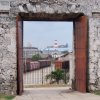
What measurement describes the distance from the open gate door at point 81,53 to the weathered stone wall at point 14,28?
0.22m

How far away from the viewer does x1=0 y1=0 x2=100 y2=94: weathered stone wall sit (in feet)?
46.0

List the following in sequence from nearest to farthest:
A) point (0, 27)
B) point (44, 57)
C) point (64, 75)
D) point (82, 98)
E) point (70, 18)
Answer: point (82, 98) < point (0, 27) < point (70, 18) < point (64, 75) < point (44, 57)

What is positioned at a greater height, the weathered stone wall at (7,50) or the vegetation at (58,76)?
the weathered stone wall at (7,50)

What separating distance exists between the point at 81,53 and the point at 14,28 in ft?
8.68

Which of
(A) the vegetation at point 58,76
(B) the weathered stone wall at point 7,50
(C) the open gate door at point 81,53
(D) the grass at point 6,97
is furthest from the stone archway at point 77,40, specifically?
(A) the vegetation at point 58,76

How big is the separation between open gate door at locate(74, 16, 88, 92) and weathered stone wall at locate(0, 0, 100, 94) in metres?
0.22

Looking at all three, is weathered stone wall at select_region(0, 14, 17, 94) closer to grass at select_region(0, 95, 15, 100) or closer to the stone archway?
the stone archway

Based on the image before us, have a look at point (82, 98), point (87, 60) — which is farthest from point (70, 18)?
point (82, 98)

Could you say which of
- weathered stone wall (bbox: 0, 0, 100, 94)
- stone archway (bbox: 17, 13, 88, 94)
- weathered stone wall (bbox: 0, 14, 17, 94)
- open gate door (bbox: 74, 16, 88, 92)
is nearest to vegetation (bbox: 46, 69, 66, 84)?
stone archway (bbox: 17, 13, 88, 94)

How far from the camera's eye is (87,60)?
570 inches

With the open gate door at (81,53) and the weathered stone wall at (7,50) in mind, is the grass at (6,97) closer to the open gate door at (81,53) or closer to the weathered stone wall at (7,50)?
the weathered stone wall at (7,50)

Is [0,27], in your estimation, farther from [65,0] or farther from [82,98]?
[82,98]

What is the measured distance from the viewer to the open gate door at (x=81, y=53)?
14375 millimetres

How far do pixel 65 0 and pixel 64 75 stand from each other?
8.48 m
